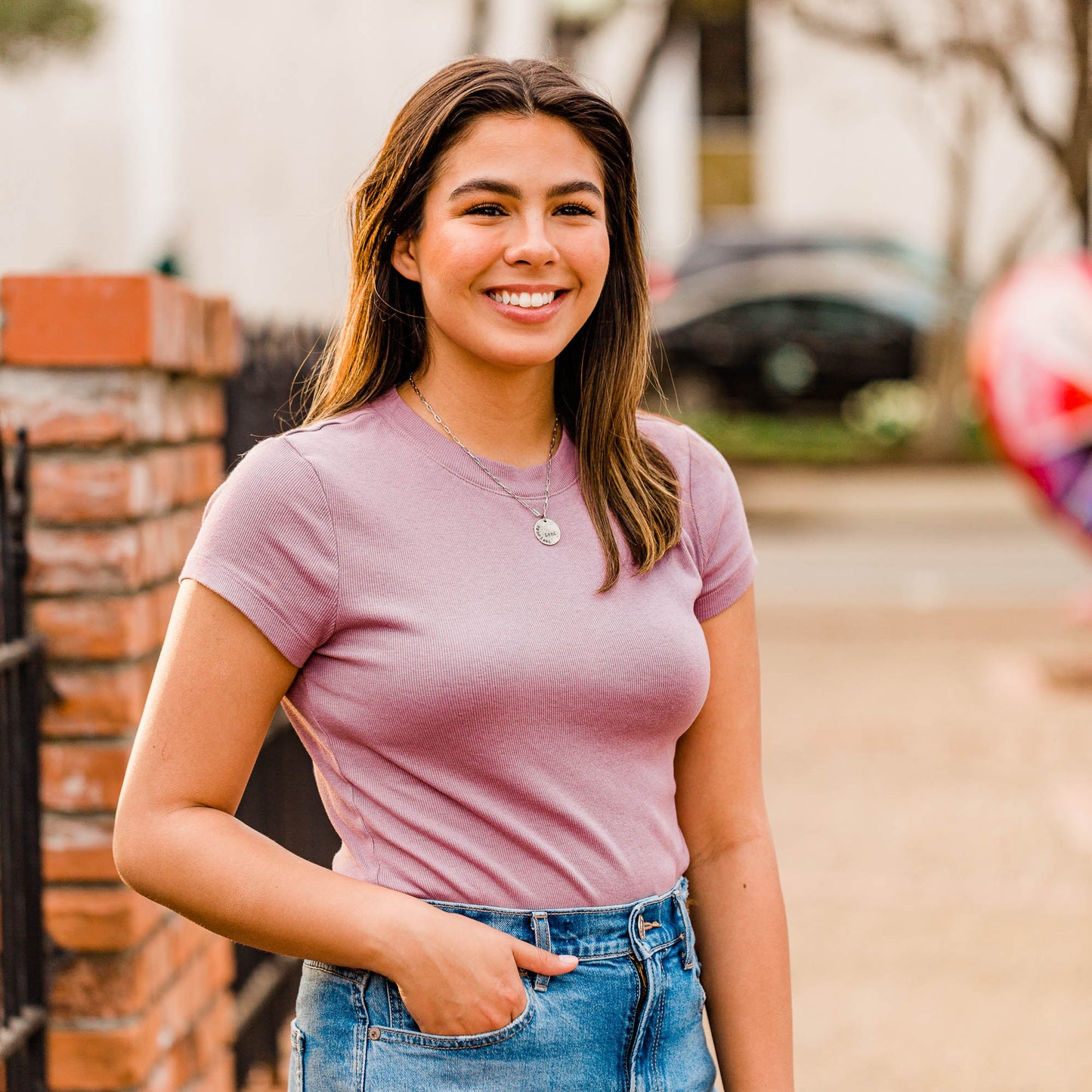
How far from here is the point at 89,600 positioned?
2559 mm

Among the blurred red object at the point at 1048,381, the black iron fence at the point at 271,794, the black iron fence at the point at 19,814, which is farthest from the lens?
the blurred red object at the point at 1048,381

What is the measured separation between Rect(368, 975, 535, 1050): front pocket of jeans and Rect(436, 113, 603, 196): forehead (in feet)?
2.76

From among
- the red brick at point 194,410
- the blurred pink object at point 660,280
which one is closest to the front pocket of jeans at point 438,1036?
the red brick at point 194,410

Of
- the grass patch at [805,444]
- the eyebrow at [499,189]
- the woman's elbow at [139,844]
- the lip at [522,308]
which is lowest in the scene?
the grass patch at [805,444]

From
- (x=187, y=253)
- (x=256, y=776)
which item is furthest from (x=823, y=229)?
(x=256, y=776)

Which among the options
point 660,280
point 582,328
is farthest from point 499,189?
point 660,280

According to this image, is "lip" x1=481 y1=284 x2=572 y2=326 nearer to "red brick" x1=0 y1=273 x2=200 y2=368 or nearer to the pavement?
"red brick" x1=0 y1=273 x2=200 y2=368

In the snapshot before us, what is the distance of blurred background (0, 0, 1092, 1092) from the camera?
459cm

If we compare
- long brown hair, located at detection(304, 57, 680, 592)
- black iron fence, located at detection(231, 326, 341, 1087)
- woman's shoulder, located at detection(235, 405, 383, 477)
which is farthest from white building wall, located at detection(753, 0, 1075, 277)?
woman's shoulder, located at detection(235, 405, 383, 477)

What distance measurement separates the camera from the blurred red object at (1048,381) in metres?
7.87

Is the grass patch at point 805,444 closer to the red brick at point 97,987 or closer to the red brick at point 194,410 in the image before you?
the red brick at point 194,410

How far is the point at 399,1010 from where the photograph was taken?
167 centimetres

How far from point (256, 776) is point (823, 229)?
18942mm

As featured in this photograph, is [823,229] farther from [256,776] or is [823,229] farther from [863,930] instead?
[256,776]
